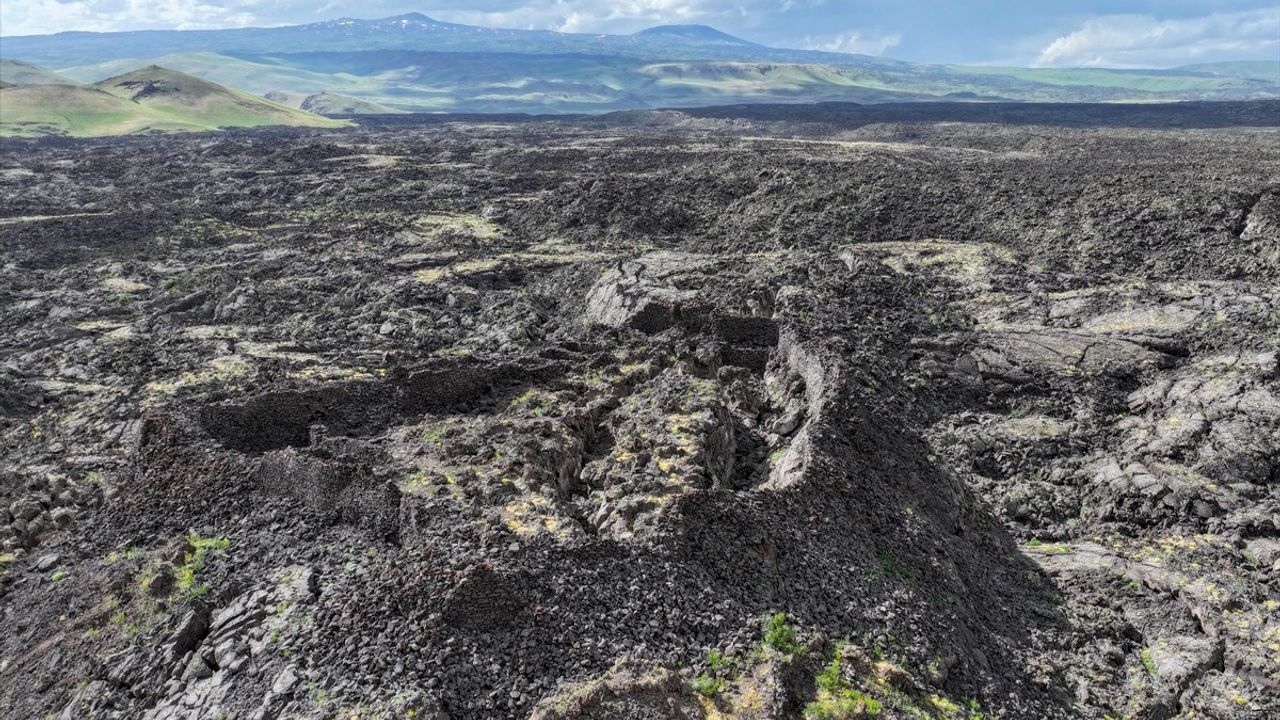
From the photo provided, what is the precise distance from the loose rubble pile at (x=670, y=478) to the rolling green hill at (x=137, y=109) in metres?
81.0

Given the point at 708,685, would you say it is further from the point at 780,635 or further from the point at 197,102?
the point at 197,102

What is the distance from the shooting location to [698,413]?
14070 millimetres

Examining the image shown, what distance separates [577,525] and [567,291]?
16837 millimetres

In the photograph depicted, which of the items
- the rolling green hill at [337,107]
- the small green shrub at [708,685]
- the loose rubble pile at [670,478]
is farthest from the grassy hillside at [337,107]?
the small green shrub at [708,685]

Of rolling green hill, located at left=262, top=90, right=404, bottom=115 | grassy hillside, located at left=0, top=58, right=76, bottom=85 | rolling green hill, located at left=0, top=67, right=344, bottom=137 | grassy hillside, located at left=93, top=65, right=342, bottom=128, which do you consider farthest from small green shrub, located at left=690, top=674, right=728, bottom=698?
grassy hillside, located at left=0, top=58, right=76, bottom=85

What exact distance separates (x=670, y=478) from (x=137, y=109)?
388 ft

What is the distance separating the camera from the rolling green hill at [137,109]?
9538 cm

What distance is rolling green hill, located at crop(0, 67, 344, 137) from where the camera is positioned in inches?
3755

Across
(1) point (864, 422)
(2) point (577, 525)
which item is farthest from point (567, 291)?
(2) point (577, 525)

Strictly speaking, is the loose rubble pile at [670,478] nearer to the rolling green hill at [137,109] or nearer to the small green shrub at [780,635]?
the small green shrub at [780,635]

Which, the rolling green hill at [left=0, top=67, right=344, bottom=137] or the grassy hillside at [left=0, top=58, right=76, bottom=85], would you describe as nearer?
the rolling green hill at [left=0, top=67, right=344, bottom=137]

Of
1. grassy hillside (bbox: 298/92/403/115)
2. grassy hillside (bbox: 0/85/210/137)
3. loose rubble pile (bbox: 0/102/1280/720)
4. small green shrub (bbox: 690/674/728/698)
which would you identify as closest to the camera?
small green shrub (bbox: 690/674/728/698)

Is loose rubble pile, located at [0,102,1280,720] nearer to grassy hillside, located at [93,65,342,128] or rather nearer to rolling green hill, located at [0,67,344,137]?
rolling green hill, located at [0,67,344,137]

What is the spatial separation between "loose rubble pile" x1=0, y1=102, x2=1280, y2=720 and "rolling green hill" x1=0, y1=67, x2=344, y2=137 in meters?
81.0
